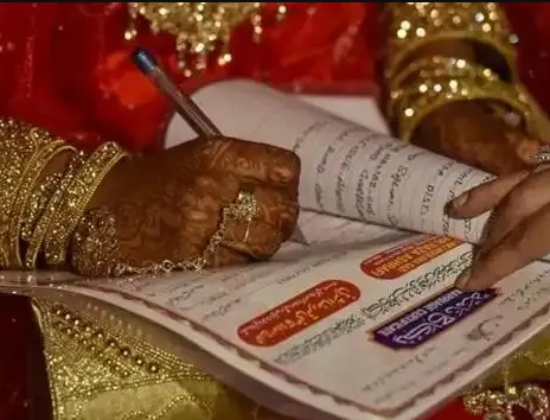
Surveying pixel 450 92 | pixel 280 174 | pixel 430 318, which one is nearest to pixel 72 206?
pixel 280 174

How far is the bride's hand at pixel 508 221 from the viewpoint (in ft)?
2.49

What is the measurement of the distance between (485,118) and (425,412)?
0.42 meters

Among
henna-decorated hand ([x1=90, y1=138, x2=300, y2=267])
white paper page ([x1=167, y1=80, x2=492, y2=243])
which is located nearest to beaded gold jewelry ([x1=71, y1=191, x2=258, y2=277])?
henna-decorated hand ([x1=90, y1=138, x2=300, y2=267])

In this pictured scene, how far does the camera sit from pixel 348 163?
2.94 feet

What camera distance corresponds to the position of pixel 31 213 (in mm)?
835

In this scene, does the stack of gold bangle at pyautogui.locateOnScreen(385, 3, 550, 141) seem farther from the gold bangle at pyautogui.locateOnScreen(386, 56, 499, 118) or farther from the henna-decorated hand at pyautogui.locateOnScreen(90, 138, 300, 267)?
the henna-decorated hand at pyautogui.locateOnScreen(90, 138, 300, 267)

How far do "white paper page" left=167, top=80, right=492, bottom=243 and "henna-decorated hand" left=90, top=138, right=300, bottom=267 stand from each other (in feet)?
0.27

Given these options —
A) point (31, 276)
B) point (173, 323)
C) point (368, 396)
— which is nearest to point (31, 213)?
point (31, 276)

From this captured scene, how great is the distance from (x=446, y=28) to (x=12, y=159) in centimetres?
42

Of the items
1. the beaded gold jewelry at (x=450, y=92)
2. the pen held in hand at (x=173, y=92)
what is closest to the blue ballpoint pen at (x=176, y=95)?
the pen held in hand at (x=173, y=92)

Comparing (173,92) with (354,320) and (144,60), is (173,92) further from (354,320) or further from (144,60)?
(354,320)

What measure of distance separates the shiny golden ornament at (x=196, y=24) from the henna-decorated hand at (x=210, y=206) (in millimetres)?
266

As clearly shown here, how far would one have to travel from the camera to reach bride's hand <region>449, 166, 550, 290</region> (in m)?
0.76

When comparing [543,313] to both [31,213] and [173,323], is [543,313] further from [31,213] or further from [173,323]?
[31,213]
